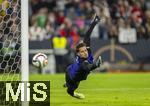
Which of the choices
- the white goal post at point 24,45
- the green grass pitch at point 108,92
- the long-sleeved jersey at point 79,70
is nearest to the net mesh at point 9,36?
the white goal post at point 24,45

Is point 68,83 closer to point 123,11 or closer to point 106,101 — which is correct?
point 106,101

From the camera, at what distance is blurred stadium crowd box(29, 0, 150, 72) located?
68.0 feet

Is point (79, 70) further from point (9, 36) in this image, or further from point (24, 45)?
point (9, 36)

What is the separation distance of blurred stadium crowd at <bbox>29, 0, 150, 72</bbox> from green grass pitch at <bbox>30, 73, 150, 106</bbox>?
11.9 feet

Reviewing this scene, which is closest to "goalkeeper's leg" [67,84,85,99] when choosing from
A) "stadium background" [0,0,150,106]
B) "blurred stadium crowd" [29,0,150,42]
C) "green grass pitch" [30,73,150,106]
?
"green grass pitch" [30,73,150,106]

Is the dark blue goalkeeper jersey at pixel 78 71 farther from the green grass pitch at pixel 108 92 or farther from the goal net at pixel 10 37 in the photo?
the goal net at pixel 10 37

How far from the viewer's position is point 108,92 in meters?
12.9

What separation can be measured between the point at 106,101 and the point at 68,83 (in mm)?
828

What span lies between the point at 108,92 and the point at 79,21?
9.15 metres

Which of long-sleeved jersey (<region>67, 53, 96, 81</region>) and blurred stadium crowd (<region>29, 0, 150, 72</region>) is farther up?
blurred stadium crowd (<region>29, 0, 150, 72</region>)

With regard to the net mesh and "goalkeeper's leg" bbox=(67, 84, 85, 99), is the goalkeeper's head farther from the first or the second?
the net mesh

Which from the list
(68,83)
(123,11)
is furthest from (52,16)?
(68,83)

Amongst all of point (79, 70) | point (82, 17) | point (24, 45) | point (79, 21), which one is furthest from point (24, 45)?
point (82, 17)

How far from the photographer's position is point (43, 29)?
21328mm
